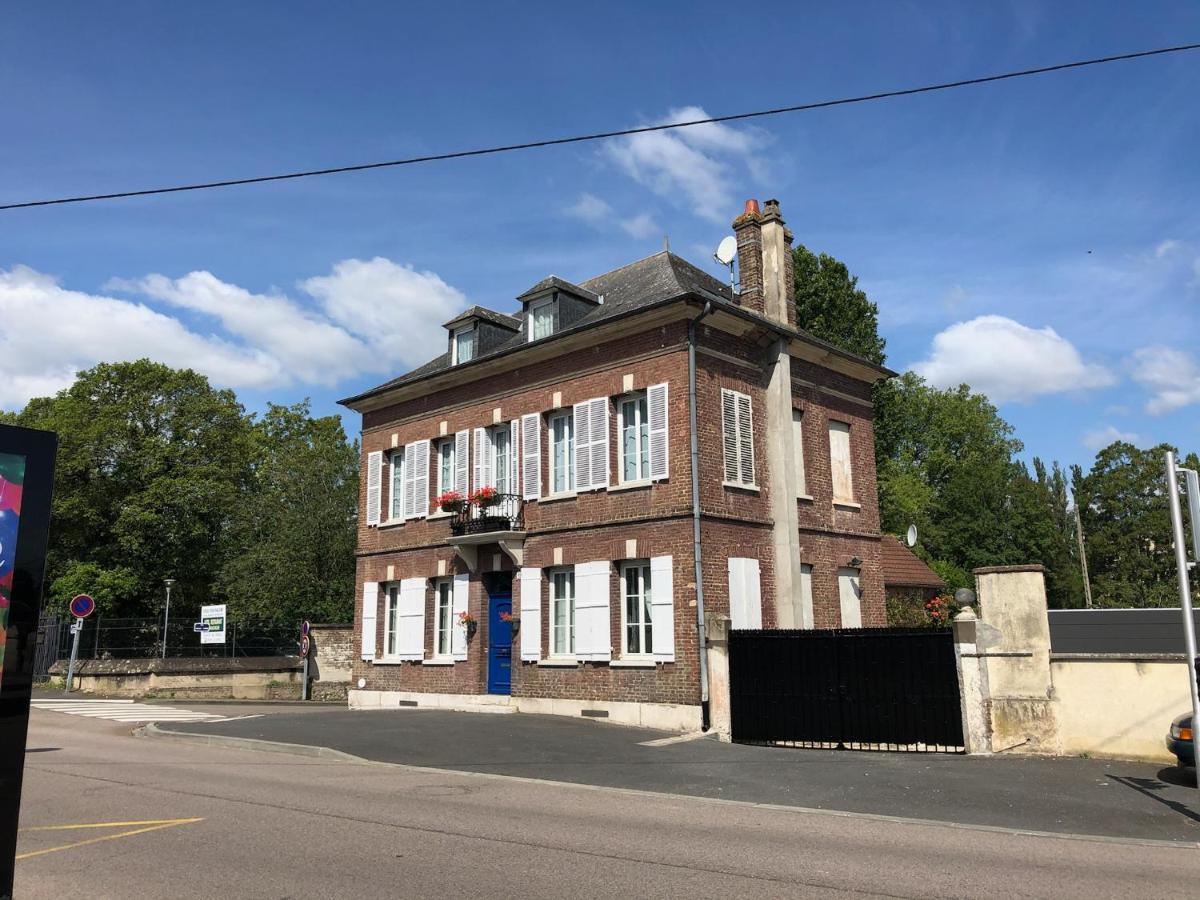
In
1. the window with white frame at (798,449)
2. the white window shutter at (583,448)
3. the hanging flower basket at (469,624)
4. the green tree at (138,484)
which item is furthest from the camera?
the green tree at (138,484)

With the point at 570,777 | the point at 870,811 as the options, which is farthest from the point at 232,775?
the point at 870,811

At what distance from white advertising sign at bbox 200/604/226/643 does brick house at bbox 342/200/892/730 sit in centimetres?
648

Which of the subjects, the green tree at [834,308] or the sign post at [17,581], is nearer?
the sign post at [17,581]

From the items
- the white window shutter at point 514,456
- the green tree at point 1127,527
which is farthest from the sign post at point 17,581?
the green tree at point 1127,527

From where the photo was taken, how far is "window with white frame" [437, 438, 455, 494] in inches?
875

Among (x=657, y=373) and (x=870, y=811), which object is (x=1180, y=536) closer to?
Result: (x=870, y=811)

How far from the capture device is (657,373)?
17.7 meters

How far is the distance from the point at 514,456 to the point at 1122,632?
1860 centimetres

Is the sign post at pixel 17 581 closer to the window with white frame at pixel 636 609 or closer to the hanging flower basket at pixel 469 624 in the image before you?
the window with white frame at pixel 636 609

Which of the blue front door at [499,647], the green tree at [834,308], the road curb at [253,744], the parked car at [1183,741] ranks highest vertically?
the green tree at [834,308]

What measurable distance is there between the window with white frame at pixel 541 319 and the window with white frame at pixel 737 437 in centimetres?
458

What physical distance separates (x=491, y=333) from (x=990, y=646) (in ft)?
46.1

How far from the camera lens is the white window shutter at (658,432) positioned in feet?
57.0

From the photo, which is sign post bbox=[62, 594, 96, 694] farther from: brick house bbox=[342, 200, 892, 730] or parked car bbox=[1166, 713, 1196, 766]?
parked car bbox=[1166, 713, 1196, 766]
